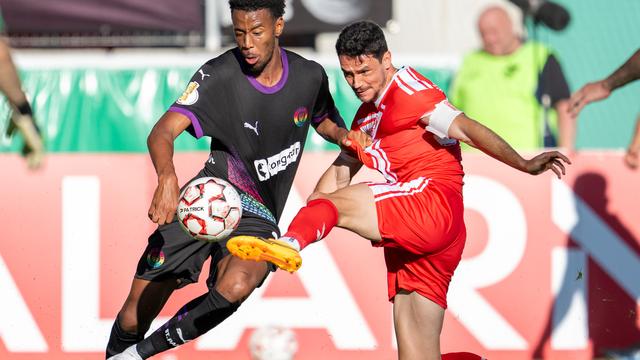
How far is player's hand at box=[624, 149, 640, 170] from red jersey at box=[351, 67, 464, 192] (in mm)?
2567

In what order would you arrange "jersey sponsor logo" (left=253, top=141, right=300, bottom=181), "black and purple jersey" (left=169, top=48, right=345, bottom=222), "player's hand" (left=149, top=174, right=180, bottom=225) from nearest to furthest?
"player's hand" (left=149, top=174, right=180, bottom=225) → "black and purple jersey" (left=169, top=48, right=345, bottom=222) → "jersey sponsor logo" (left=253, top=141, right=300, bottom=181)

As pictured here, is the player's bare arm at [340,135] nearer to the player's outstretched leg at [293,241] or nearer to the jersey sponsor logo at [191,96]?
the player's outstretched leg at [293,241]

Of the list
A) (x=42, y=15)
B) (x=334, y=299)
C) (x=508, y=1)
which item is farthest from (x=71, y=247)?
(x=508, y=1)

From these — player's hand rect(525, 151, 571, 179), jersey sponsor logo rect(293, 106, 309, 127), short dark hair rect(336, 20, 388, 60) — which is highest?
short dark hair rect(336, 20, 388, 60)

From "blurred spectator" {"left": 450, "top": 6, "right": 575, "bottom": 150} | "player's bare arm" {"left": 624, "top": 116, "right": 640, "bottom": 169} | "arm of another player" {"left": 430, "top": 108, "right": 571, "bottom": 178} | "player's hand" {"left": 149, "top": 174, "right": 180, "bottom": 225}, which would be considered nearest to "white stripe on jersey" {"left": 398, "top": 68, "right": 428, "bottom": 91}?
"arm of another player" {"left": 430, "top": 108, "right": 571, "bottom": 178}

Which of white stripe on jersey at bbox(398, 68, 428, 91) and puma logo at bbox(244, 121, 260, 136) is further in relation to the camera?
puma logo at bbox(244, 121, 260, 136)

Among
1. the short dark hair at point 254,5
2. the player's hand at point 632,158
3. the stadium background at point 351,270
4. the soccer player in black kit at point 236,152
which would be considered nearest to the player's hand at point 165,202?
the soccer player in black kit at point 236,152

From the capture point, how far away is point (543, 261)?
29.2 feet

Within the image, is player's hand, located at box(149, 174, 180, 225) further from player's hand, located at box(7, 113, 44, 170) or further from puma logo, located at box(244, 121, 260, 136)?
player's hand, located at box(7, 113, 44, 170)

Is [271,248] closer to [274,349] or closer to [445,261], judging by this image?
[274,349]

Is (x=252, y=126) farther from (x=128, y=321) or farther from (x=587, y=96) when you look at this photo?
(x=587, y=96)

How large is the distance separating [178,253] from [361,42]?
5.65 ft

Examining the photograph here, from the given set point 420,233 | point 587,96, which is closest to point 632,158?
point 587,96

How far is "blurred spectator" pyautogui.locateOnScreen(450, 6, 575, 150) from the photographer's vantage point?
1112 cm
